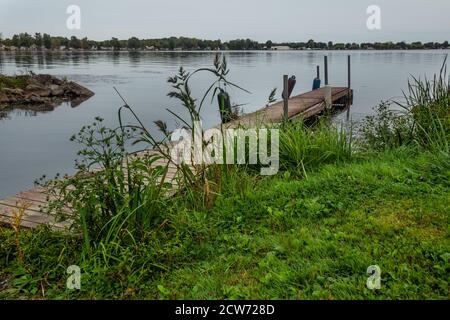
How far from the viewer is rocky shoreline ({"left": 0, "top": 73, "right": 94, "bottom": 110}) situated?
930 inches

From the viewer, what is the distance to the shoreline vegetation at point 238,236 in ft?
10.2

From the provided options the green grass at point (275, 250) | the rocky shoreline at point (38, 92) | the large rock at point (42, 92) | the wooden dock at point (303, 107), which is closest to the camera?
the green grass at point (275, 250)

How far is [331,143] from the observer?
6648mm

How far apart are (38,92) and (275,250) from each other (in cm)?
2506

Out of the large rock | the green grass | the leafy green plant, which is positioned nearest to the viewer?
the green grass

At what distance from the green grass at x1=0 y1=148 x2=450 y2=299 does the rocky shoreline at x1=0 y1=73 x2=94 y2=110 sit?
2071cm

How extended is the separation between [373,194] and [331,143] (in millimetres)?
1990

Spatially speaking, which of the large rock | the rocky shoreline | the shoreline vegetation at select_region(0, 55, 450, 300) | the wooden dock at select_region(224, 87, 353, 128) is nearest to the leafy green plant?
the shoreline vegetation at select_region(0, 55, 450, 300)

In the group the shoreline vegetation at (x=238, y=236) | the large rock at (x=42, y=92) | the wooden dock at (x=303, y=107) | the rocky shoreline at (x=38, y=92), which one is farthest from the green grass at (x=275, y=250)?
the large rock at (x=42, y=92)

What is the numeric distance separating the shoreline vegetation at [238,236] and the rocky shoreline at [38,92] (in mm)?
20460

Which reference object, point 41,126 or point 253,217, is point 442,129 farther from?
point 41,126

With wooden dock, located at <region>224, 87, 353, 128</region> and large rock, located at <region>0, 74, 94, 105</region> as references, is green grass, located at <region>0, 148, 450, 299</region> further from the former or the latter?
large rock, located at <region>0, 74, 94, 105</region>

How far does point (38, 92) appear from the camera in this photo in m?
25.6

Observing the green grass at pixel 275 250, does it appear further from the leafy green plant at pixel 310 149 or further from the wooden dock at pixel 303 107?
the wooden dock at pixel 303 107
